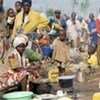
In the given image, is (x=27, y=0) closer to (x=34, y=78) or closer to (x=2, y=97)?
(x=34, y=78)

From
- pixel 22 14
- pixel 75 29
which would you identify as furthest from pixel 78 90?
pixel 75 29

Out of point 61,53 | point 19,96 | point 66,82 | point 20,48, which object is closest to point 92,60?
point 61,53

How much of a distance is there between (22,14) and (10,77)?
2604 millimetres

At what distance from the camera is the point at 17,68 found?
6.96 meters

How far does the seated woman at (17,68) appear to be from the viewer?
22.4 feet

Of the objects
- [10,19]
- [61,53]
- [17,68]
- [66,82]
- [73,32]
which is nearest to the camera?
[17,68]

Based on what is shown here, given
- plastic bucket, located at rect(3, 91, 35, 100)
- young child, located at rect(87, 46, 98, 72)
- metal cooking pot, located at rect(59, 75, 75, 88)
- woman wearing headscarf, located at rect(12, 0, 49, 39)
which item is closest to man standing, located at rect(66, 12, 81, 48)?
young child, located at rect(87, 46, 98, 72)

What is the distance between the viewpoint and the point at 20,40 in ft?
23.9

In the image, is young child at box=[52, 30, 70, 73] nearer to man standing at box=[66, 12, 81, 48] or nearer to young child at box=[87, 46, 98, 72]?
young child at box=[87, 46, 98, 72]

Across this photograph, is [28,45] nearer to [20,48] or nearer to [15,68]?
[20,48]

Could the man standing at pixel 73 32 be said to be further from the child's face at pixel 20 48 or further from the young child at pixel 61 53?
the child's face at pixel 20 48

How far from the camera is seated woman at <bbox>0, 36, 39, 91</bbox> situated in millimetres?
6812

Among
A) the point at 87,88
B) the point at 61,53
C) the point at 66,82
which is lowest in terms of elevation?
the point at 87,88

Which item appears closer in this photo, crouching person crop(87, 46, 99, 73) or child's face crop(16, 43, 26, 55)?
child's face crop(16, 43, 26, 55)
